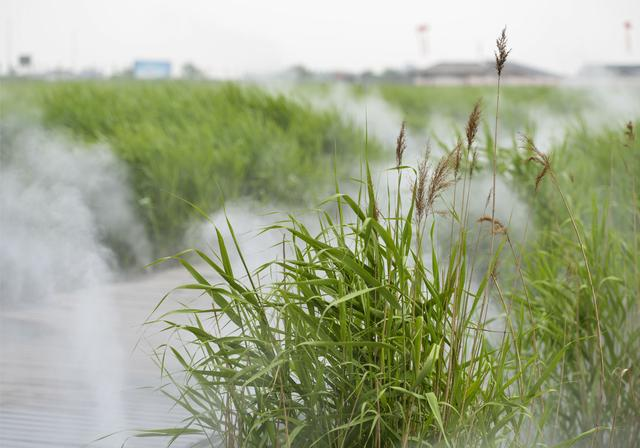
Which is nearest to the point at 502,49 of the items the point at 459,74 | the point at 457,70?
the point at 457,70

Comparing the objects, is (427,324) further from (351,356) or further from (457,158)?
(457,158)

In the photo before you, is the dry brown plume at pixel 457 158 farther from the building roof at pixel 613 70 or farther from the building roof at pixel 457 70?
the building roof at pixel 457 70

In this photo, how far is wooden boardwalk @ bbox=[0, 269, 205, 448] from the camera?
216cm

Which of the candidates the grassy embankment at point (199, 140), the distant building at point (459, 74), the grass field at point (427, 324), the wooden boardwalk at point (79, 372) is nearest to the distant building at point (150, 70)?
the grassy embankment at point (199, 140)

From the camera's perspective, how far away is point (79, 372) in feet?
8.70

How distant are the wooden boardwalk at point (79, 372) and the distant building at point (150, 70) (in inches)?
249

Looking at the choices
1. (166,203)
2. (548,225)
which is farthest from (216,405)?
(166,203)

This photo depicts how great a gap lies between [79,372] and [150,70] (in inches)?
341

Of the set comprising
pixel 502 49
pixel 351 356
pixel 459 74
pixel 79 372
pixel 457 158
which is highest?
pixel 502 49

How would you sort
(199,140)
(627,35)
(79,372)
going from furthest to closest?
(627,35) < (199,140) < (79,372)

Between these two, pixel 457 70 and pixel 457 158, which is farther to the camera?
pixel 457 70

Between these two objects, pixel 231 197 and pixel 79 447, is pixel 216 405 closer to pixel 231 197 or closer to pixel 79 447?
pixel 79 447

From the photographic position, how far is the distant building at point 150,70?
9844 mm

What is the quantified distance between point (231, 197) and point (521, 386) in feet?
10.9
